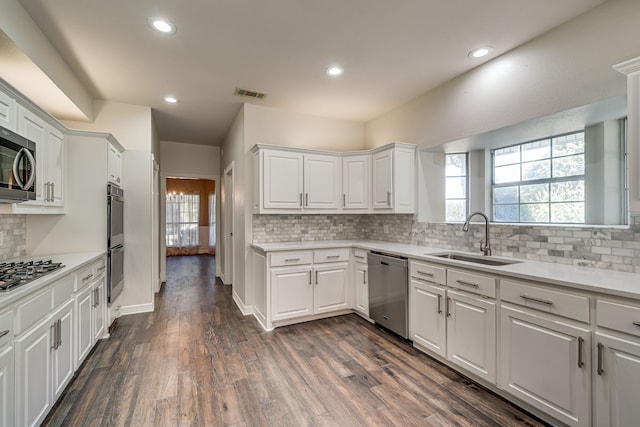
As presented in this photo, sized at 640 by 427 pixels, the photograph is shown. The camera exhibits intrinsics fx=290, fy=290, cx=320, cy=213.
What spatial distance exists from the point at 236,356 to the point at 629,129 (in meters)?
3.19

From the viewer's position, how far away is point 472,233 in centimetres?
287

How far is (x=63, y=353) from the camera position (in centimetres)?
197

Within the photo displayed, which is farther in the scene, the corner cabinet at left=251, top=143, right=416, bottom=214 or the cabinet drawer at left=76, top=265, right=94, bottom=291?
the corner cabinet at left=251, top=143, right=416, bottom=214

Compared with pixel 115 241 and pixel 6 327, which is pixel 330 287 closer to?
pixel 115 241

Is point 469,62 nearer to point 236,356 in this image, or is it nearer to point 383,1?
point 383,1

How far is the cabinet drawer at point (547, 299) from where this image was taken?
5.21 ft

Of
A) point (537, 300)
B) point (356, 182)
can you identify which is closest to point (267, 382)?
point (537, 300)

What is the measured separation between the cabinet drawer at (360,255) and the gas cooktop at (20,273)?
108 inches

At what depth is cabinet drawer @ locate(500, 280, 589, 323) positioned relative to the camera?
1.59 metres

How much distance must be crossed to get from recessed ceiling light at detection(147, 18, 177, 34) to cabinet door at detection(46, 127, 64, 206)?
1.28 m

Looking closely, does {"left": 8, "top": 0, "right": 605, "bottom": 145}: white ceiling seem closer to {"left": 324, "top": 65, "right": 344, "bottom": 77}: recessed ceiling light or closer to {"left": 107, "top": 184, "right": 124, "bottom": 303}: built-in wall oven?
{"left": 324, "top": 65, "right": 344, "bottom": 77}: recessed ceiling light

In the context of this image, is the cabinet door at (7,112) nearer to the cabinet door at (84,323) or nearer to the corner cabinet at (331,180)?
the cabinet door at (84,323)

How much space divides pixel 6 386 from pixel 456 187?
13.3ft

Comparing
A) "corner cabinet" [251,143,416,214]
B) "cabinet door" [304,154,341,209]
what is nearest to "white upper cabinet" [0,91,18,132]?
"corner cabinet" [251,143,416,214]
